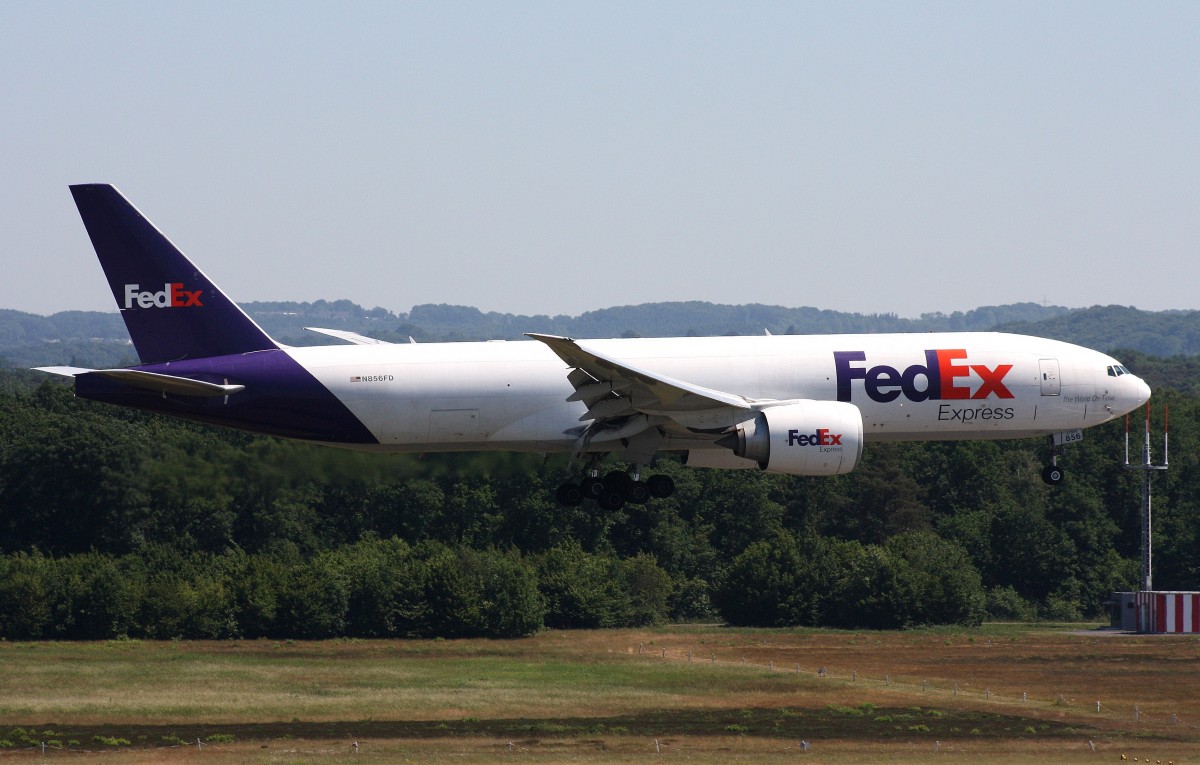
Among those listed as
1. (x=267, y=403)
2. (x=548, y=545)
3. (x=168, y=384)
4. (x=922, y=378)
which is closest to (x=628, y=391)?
(x=922, y=378)

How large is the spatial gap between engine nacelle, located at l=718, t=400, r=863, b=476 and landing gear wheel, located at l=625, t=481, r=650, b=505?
3.22m

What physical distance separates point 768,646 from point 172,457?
3847 centimetres

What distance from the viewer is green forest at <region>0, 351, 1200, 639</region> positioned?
276ft

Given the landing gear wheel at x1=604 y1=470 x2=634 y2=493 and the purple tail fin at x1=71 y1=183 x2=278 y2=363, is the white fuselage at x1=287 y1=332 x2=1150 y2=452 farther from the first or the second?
the purple tail fin at x1=71 y1=183 x2=278 y2=363

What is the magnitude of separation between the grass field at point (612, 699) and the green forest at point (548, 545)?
3302 millimetres

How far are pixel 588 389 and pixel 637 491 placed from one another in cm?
381

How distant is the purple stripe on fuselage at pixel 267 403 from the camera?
4675cm

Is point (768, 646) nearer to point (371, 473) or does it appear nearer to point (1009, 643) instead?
point (1009, 643)

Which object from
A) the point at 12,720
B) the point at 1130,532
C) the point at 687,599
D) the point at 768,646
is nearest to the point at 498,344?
the point at 12,720

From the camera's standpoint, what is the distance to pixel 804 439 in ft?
150

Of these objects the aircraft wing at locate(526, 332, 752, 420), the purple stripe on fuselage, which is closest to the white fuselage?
the purple stripe on fuselage

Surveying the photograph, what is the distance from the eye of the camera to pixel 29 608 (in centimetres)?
8375

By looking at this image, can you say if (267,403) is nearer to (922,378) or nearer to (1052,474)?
(922,378)

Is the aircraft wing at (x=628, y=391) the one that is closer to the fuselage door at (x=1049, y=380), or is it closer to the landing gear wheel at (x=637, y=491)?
the landing gear wheel at (x=637, y=491)
